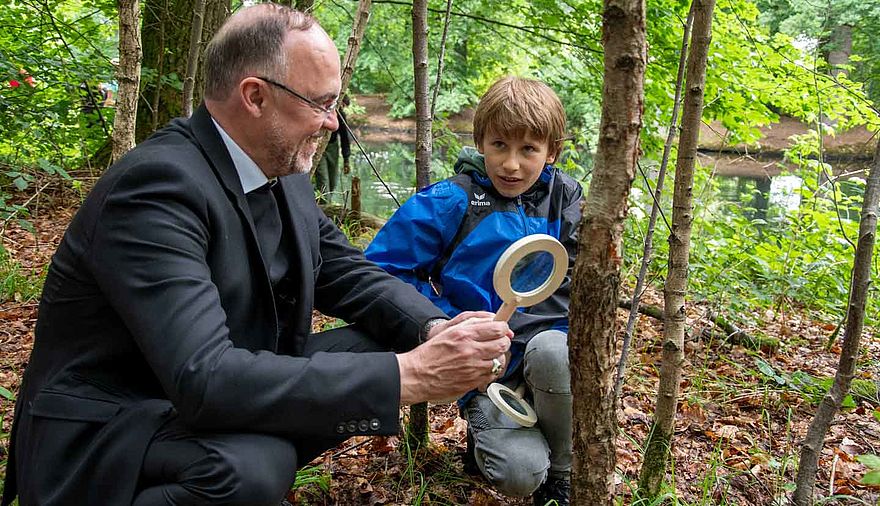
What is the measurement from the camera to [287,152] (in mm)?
1673

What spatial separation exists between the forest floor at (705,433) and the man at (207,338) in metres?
0.62

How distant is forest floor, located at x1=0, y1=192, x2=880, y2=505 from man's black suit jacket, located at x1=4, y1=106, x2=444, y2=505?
69cm

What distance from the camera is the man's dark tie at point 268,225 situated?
5.55ft

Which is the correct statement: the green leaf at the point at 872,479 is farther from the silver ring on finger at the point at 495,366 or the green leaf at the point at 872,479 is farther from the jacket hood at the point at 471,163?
the jacket hood at the point at 471,163

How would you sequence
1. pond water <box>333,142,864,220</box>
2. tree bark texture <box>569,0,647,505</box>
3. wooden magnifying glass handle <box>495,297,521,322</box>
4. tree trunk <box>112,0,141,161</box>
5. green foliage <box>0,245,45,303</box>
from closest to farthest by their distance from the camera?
tree bark texture <box>569,0,647,505</box> → wooden magnifying glass handle <box>495,297,521,322</box> → tree trunk <box>112,0,141,161</box> → green foliage <box>0,245,45,303</box> → pond water <box>333,142,864,220</box>

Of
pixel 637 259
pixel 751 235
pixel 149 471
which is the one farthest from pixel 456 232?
pixel 751 235

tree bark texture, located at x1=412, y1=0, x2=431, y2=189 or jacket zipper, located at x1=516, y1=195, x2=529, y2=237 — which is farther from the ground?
tree bark texture, located at x1=412, y1=0, x2=431, y2=189

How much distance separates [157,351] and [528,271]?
2.72 feet

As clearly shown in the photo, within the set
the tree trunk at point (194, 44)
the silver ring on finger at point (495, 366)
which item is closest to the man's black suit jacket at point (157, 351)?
the silver ring on finger at point (495, 366)

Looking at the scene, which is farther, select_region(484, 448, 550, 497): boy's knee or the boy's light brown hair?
the boy's light brown hair

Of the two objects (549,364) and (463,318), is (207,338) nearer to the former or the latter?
(463,318)

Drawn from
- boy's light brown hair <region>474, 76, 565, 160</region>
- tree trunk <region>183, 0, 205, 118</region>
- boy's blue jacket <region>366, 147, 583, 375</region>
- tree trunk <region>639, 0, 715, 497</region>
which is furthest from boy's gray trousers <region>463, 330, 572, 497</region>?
tree trunk <region>183, 0, 205, 118</region>

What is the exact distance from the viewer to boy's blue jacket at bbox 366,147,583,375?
81.7 inches

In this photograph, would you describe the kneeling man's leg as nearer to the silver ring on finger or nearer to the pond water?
the silver ring on finger
